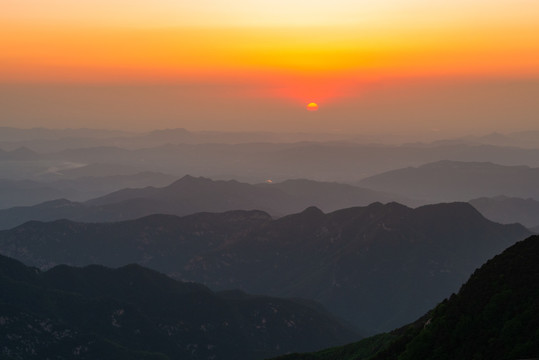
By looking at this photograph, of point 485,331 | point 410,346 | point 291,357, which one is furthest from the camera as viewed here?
point 291,357

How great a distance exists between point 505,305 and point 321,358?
282ft

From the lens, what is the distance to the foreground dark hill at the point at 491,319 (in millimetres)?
75625

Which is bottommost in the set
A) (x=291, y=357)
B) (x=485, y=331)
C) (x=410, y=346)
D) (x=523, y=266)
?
(x=291, y=357)

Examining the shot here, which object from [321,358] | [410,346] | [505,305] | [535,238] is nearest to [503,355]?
[505,305]

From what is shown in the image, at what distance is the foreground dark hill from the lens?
2977 inches

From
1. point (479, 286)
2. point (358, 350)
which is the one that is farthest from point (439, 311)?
point (358, 350)

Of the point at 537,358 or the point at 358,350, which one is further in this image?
the point at 358,350

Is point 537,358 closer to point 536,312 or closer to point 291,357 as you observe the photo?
point 536,312

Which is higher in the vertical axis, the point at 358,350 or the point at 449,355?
the point at 449,355

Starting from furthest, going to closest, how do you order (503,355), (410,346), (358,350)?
(358,350), (410,346), (503,355)

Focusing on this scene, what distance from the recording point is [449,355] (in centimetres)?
8069

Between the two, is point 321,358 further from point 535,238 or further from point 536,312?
point 536,312

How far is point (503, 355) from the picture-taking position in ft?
240

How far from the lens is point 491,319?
82.1 metres
